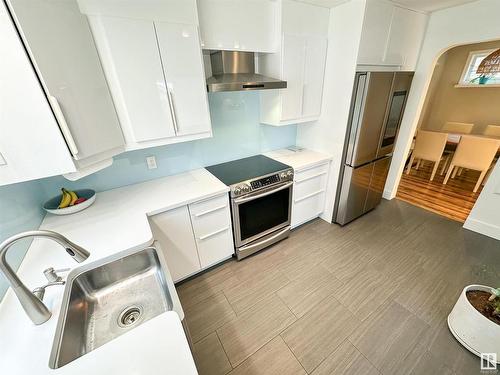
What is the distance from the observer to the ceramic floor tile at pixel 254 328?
1434 millimetres

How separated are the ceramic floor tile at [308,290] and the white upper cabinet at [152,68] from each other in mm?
1626

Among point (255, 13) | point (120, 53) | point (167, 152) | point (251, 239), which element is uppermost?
point (255, 13)

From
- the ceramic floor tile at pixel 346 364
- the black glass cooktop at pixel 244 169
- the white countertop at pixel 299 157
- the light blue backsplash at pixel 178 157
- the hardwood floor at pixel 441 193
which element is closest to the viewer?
the light blue backsplash at pixel 178 157

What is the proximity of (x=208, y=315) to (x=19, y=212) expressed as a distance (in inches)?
56.3

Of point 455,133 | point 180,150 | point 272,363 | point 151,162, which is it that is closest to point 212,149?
point 180,150

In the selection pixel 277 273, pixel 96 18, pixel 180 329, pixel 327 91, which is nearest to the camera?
pixel 180 329

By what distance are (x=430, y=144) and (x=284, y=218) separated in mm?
3228

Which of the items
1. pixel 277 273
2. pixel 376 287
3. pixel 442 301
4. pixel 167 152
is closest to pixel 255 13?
pixel 167 152

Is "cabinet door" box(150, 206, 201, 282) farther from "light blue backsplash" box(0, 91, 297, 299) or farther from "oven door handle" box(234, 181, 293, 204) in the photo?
"light blue backsplash" box(0, 91, 297, 299)

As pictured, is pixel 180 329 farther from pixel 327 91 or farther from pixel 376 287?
pixel 327 91

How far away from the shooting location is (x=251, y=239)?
210 cm

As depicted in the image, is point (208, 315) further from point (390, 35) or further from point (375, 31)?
point (390, 35)

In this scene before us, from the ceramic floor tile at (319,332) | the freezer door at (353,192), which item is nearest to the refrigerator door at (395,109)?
the freezer door at (353,192)

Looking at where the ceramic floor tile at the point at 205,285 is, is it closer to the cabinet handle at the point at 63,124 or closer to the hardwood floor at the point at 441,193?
the cabinet handle at the point at 63,124
